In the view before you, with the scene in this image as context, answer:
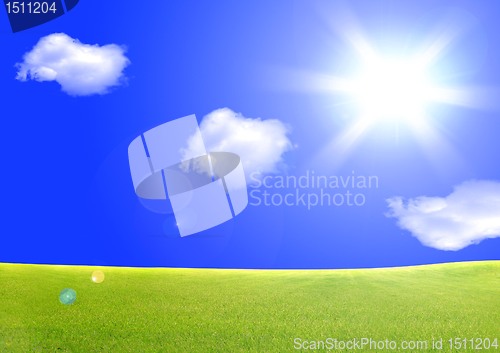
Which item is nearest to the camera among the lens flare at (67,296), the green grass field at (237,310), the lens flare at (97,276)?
the green grass field at (237,310)

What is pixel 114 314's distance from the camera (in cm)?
2998

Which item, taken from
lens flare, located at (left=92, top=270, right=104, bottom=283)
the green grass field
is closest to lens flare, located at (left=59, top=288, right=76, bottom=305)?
the green grass field

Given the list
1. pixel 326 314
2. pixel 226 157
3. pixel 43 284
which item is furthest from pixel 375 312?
pixel 43 284

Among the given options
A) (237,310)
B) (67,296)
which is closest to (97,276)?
(67,296)

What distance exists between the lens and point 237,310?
101ft

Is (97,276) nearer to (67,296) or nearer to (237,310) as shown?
(67,296)

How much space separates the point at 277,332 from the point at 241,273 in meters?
22.4

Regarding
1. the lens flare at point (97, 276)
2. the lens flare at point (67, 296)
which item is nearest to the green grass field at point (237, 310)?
the lens flare at point (67, 296)

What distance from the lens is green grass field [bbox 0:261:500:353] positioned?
2570 centimetres

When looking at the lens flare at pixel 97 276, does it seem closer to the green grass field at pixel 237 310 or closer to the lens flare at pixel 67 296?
the green grass field at pixel 237 310

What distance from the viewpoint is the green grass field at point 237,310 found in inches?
1012

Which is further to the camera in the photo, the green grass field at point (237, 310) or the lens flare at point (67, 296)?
the lens flare at point (67, 296)

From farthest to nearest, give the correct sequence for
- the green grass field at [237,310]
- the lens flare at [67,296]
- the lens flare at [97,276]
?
the lens flare at [97,276]
the lens flare at [67,296]
the green grass field at [237,310]

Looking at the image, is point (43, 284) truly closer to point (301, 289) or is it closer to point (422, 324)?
point (301, 289)
